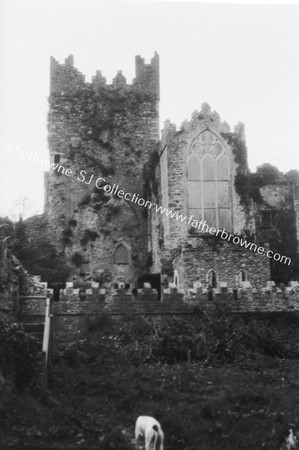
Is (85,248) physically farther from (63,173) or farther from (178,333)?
(178,333)

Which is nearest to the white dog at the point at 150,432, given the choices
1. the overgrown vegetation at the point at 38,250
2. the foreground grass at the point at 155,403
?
the foreground grass at the point at 155,403

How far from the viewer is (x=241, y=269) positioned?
29.8 metres

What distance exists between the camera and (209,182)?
33.4 meters

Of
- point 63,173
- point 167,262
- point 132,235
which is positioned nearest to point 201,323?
point 167,262

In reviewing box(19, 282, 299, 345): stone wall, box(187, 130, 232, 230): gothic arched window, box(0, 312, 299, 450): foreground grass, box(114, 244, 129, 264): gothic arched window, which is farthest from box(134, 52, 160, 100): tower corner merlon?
box(0, 312, 299, 450): foreground grass

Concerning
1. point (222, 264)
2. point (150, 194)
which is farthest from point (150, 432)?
point (150, 194)

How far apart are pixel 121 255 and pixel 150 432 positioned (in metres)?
24.7

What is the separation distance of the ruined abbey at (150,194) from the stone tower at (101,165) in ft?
0.18

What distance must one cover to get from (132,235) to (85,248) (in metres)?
2.68

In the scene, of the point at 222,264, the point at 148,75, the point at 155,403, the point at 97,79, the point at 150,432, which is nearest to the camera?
the point at 150,432

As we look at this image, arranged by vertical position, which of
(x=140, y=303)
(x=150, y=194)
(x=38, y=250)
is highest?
(x=150, y=194)

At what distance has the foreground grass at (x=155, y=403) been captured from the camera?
13969mm

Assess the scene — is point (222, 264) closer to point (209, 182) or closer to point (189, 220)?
point (189, 220)

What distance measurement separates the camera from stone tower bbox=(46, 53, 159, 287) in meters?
37.5
